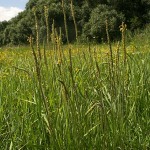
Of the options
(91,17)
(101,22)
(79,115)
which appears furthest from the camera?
(91,17)

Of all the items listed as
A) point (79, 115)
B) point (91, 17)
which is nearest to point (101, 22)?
point (91, 17)

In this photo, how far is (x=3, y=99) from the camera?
181cm

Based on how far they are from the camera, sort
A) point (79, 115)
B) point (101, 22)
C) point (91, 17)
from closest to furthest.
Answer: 1. point (79, 115)
2. point (101, 22)
3. point (91, 17)

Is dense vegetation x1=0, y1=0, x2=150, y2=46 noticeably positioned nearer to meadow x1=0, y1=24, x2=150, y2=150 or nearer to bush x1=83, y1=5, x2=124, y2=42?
bush x1=83, y1=5, x2=124, y2=42

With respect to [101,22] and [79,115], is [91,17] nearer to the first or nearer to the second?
[101,22]

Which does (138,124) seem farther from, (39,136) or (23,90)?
(23,90)

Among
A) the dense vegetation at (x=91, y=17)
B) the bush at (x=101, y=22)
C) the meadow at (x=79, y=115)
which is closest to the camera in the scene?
the meadow at (x=79, y=115)

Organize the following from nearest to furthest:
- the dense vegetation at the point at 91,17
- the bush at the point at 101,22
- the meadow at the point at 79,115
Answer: the meadow at the point at 79,115
the bush at the point at 101,22
the dense vegetation at the point at 91,17

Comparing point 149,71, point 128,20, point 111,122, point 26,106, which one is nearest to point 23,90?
point 26,106

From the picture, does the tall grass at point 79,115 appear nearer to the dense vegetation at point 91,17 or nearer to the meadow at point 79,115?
the meadow at point 79,115

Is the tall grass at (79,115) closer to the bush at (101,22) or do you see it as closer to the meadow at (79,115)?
the meadow at (79,115)

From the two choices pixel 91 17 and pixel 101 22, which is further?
pixel 91 17

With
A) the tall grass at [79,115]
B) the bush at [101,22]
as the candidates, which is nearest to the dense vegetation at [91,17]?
the bush at [101,22]

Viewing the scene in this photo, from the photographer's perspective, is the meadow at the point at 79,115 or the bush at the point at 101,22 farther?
the bush at the point at 101,22
